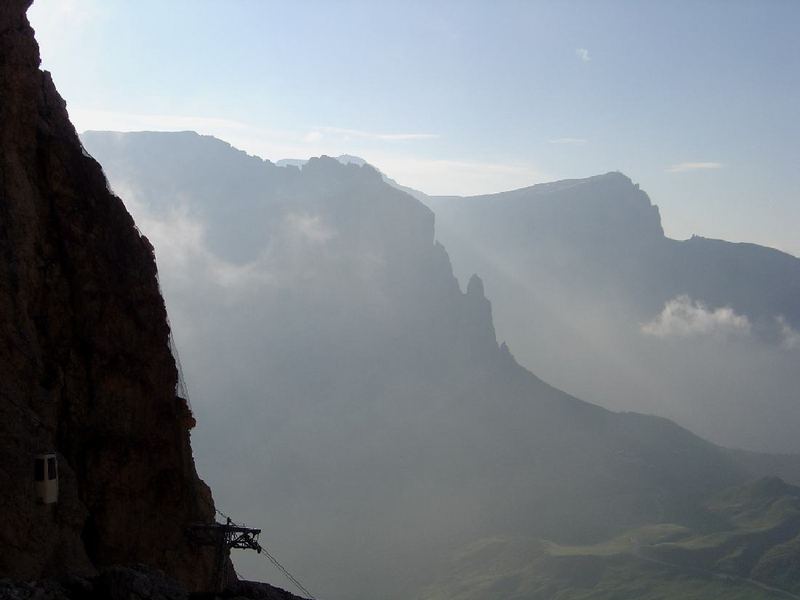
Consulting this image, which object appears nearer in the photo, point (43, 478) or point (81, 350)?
point (43, 478)

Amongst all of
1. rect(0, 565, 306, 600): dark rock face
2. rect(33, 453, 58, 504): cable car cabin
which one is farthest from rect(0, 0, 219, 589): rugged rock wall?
rect(0, 565, 306, 600): dark rock face

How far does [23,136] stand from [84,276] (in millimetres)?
6954

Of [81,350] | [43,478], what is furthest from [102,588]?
[81,350]

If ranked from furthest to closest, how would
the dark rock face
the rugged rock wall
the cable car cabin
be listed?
the rugged rock wall → the cable car cabin → the dark rock face

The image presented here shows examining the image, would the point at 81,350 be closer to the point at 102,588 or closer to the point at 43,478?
the point at 43,478

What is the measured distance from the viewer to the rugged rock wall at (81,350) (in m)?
34.5

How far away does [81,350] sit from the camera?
1510 inches

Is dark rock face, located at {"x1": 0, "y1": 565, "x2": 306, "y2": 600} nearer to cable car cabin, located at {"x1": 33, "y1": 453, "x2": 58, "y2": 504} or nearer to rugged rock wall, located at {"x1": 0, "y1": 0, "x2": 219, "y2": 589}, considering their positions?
cable car cabin, located at {"x1": 33, "y1": 453, "x2": 58, "y2": 504}

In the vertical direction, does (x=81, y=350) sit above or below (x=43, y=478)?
above

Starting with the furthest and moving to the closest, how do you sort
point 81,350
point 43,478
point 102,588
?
1. point 81,350
2. point 43,478
3. point 102,588

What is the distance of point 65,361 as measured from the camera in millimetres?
37625

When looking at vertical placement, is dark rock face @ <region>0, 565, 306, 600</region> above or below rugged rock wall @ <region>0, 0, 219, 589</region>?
below

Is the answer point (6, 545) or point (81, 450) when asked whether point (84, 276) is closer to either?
point (81, 450)

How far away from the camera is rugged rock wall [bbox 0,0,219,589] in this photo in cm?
3453
